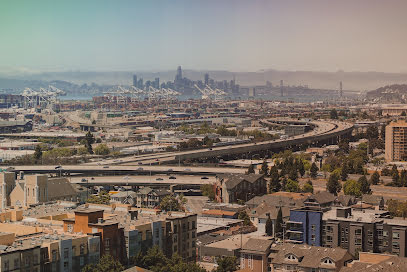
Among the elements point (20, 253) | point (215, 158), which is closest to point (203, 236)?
point (20, 253)

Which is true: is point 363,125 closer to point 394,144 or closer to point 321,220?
point 394,144

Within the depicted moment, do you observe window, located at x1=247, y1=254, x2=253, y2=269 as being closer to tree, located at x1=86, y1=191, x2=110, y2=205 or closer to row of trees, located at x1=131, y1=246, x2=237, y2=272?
row of trees, located at x1=131, y1=246, x2=237, y2=272

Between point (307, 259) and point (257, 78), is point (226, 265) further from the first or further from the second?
point (257, 78)

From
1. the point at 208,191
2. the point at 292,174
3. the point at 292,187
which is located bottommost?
the point at 208,191

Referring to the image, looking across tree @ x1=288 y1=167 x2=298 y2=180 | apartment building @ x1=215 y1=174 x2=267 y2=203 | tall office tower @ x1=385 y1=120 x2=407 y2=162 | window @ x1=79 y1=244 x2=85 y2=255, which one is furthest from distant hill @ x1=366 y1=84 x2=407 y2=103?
window @ x1=79 y1=244 x2=85 y2=255

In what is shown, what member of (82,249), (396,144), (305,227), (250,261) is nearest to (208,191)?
(305,227)

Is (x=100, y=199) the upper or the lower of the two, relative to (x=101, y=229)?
lower
